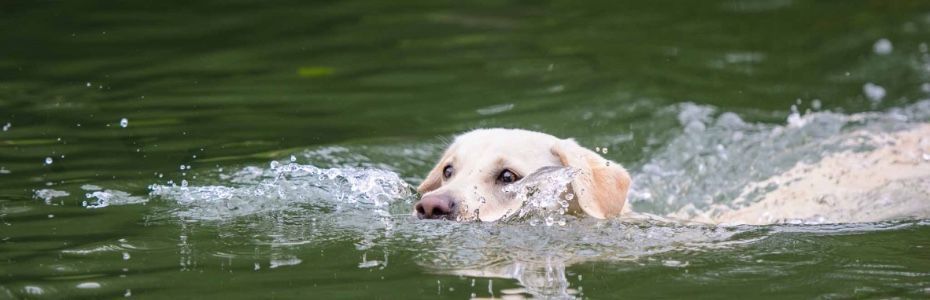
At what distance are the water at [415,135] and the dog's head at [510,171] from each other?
0.15 meters

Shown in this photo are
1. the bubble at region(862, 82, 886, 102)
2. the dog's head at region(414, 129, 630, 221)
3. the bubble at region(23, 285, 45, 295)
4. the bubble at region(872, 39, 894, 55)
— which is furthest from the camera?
the bubble at region(872, 39, 894, 55)

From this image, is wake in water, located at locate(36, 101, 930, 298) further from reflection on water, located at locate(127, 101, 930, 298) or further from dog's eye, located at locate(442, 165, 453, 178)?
dog's eye, located at locate(442, 165, 453, 178)

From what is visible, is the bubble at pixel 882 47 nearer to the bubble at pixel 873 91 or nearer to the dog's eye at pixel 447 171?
the bubble at pixel 873 91

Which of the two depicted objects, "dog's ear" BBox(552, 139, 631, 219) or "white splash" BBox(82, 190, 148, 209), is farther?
"white splash" BBox(82, 190, 148, 209)

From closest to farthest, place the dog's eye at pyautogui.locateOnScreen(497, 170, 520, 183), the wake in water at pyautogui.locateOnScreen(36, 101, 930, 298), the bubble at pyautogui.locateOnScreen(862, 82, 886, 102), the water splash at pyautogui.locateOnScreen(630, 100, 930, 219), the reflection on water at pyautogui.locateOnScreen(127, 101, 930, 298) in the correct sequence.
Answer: the reflection on water at pyautogui.locateOnScreen(127, 101, 930, 298)
the wake in water at pyautogui.locateOnScreen(36, 101, 930, 298)
the dog's eye at pyautogui.locateOnScreen(497, 170, 520, 183)
the water splash at pyautogui.locateOnScreen(630, 100, 930, 219)
the bubble at pyautogui.locateOnScreen(862, 82, 886, 102)

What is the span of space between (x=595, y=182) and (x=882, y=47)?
6.86 meters

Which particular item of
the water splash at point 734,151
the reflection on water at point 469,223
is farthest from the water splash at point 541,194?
the water splash at point 734,151

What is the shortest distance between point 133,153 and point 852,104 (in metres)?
6.21

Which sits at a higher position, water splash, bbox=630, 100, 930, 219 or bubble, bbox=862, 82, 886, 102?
bubble, bbox=862, 82, 886, 102

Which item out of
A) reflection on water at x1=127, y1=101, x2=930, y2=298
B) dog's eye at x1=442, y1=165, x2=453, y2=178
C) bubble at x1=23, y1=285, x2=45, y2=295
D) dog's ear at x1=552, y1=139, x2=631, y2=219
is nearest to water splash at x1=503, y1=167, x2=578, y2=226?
reflection on water at x1=127, y1=101, x2=930, y2=298

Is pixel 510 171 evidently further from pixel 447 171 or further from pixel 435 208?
pixel 435 208

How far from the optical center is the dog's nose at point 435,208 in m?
6.31

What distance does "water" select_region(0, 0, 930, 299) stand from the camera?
18.6ft

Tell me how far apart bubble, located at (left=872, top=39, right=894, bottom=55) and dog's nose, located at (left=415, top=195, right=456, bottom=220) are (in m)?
7.75
